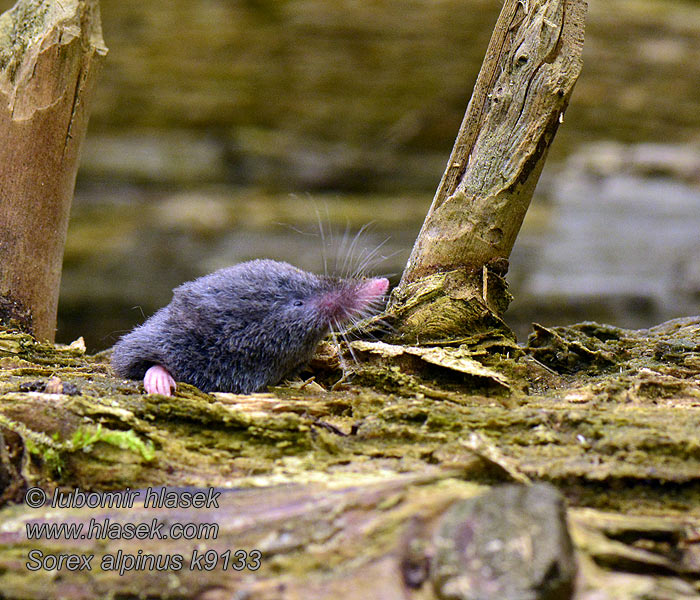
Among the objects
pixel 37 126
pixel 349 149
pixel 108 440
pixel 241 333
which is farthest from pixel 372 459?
pixel 349 149

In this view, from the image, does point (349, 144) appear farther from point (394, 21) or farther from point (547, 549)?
point (547, 549)

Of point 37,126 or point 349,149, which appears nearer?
point 37,126

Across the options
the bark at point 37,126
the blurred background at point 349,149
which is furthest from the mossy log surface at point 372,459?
the blurred background at point 349,149

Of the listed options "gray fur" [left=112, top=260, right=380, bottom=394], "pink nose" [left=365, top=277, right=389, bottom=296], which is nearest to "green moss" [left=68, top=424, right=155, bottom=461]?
"gray fur" [left=112, top=260, right=380, bottom=394]

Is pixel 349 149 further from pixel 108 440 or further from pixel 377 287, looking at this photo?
pixel 108 440

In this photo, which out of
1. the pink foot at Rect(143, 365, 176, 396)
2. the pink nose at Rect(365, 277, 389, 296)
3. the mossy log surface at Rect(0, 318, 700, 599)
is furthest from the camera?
the pink nose at Rect(365, 277, 389, 296)

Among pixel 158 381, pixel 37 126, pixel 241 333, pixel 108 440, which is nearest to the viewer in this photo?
pixel 108 440

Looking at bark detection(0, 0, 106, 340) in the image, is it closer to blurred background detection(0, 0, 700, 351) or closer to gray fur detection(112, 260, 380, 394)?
gray fur detection(112, 260, 380, 394)
